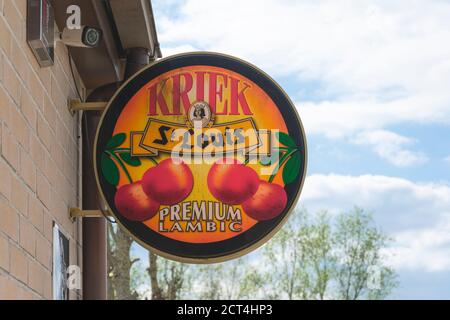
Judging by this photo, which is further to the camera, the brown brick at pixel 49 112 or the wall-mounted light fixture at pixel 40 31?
the brown brick at pixel 49 112

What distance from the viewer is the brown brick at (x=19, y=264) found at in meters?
2.82

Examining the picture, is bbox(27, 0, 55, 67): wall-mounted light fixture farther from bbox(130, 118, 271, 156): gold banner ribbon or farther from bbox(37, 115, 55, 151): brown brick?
bbox(130, 118, 271, 156): gold banner ribbon

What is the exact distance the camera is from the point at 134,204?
384 centimetres

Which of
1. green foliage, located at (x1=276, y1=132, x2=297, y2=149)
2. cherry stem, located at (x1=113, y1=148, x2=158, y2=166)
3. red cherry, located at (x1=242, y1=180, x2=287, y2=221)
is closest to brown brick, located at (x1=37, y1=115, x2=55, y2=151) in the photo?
cherry stem, located at (x1=113, y1=148, x2=158, y2=166)

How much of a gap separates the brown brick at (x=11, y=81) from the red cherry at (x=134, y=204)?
0.96 m

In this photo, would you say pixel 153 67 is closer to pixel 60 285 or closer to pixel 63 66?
pixel 63 66

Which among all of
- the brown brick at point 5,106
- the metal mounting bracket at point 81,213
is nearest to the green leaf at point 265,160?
the metal mounting bracket at point 81,213

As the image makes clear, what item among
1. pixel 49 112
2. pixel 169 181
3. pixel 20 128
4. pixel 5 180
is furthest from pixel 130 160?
pixel 5 180

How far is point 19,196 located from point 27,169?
188mm

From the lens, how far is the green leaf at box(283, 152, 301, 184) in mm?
3855

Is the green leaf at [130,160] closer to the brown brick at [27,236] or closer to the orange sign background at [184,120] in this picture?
the orange sign background at [184,120]

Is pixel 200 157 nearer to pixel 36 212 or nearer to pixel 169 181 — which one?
pixel 169 181

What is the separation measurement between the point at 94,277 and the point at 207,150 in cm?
140
